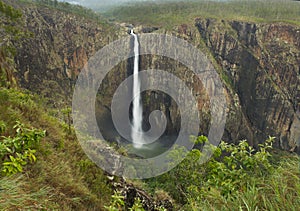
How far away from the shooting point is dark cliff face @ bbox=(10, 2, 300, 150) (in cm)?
2833

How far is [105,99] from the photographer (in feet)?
95.7

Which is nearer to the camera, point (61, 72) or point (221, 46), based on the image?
point (61, 72)

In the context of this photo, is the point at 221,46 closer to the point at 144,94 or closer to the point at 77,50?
the point at 144,94

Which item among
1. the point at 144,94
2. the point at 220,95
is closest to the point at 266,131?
the point at 220,95

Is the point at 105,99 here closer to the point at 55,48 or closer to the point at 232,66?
the point at 55,48

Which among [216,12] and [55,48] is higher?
[216,12]

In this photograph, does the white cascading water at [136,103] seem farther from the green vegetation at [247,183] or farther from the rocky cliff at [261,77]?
the green vegetation at [247,183]

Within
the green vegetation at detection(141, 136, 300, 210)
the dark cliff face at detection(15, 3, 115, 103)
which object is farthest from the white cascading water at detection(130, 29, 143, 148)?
the green vegetation at detection(141, 136, 300, 210)

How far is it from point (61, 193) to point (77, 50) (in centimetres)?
2794

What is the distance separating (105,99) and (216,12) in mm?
29831

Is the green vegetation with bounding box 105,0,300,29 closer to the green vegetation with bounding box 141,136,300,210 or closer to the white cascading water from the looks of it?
the white cascading water

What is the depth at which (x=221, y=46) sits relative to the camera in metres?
34.1

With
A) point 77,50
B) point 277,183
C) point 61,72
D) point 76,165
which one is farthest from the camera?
point 77,50

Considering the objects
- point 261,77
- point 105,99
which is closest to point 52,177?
point 105,99
